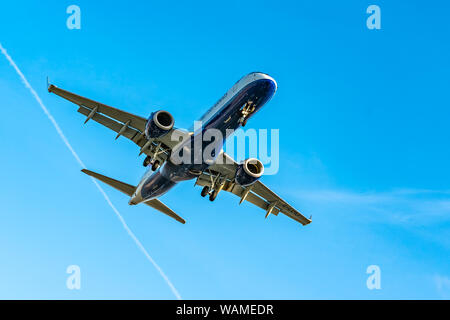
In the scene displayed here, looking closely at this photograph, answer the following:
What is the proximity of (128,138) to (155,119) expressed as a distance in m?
5.82

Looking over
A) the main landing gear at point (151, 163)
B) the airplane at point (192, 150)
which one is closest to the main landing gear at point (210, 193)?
the airplane at point (192, 150)

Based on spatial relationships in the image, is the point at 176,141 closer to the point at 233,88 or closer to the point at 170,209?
the point at 233,88

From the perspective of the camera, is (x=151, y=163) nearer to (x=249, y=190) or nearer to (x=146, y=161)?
(x=146, y=161)

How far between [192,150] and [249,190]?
863cm

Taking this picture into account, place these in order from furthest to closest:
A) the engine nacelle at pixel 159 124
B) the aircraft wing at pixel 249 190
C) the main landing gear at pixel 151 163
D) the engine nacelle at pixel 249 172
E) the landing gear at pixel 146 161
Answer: the aircraft wing at pixel 249 190 → the landing gear at pixel 146 161 → the main landing gear at pixel 151 163 → the engine nacelle at pixel 249 172 → the engine nacelle at pixel 159 124

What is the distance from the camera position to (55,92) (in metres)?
34.8

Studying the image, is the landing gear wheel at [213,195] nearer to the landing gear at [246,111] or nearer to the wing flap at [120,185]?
the wing flap at [120,185]

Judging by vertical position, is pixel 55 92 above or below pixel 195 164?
above

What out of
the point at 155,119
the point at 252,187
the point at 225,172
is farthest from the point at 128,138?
the point at 252,187

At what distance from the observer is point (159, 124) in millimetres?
33969

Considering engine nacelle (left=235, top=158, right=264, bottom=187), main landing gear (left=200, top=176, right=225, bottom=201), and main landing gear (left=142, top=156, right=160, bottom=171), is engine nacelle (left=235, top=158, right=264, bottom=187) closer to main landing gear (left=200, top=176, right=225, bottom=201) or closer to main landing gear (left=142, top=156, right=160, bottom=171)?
main landing gear (left=200, top=176, right=225, bottom=201)

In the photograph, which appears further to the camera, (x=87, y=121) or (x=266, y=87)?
(x=87, y=121)

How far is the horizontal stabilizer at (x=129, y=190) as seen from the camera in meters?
42.7

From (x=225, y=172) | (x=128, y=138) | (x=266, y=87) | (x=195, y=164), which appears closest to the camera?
(x=266, y=87)
